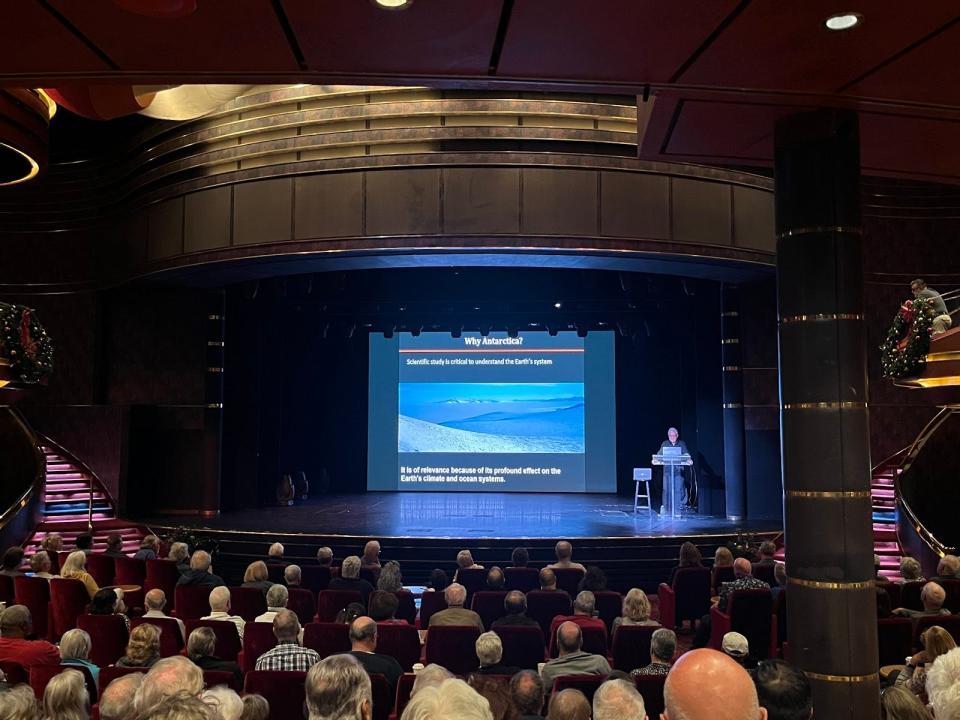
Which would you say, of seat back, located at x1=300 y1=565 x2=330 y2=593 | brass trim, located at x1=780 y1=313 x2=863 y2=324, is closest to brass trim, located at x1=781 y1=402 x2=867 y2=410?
brass trim, located at x1=780 y1=313 x2=863 y2=324

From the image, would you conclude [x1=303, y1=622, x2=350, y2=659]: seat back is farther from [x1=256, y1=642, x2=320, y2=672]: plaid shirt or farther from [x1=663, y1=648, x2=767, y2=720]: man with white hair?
[x1=663, y1=648, x2=767, y2=720]: man with white hair

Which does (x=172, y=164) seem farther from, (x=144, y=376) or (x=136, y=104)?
(x=136, y=104)

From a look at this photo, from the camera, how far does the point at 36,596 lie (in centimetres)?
658

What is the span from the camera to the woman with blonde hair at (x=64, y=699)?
2930mm

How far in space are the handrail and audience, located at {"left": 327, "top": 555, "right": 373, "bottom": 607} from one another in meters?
6.53

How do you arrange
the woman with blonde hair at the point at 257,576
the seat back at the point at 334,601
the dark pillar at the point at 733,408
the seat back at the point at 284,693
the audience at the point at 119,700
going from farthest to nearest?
the dark pillar at the point at 733,408 → the woman with blonde hair at the point at 257,576 → the seat back at the point at 334,601 → the seat back at the point at 284,693 → the audience at the point at 119,700

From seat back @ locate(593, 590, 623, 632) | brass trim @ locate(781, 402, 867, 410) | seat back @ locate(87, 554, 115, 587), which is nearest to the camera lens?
brass trim @ locate(781, 402, 867, 410)

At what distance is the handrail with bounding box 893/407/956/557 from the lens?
9.26 m

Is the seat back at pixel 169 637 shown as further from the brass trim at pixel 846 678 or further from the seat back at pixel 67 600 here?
the brass trim at pixel 846 678

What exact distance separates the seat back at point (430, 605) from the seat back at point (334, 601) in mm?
540

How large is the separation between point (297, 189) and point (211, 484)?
5.14m

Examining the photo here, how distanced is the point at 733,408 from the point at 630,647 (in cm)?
847

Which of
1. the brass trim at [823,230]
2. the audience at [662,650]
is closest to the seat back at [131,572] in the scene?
the audience at [662,650]

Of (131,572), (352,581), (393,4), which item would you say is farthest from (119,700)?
(131,572)
